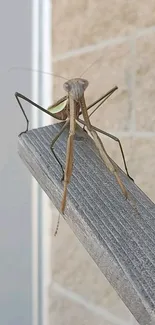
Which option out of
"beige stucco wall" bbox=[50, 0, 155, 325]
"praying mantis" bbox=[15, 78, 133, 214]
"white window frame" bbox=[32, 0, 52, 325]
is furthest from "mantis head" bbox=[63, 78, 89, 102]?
"white window frame" bbox=[32, 0, 52, 325]

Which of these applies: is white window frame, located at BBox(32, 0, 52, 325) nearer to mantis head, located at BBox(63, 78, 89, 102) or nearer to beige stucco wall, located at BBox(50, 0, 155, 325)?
beige stucco wall, located at BBox(50, 0, 155, 325)

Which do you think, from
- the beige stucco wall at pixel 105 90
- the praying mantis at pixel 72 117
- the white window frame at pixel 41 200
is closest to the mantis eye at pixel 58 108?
the praying mantis at pixel 72 117

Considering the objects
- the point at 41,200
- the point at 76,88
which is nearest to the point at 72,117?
the point at 76,88

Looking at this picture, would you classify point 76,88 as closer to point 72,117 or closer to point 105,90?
point 72,117

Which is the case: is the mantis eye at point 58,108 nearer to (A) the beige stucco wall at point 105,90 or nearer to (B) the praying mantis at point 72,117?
(B) the praying mantis at point 72,117

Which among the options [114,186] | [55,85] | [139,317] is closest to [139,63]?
[55,85]

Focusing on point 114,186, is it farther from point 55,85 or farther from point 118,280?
point 55,85
